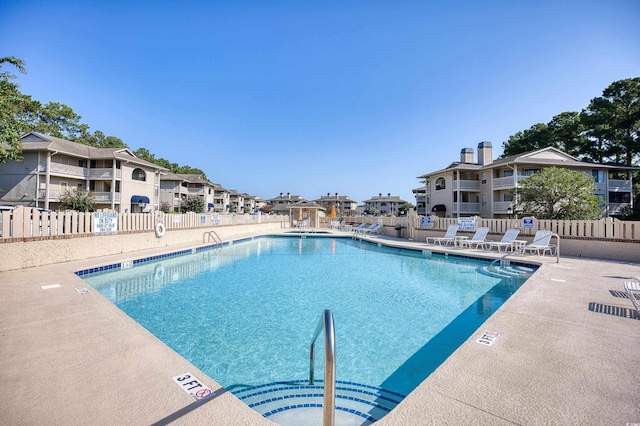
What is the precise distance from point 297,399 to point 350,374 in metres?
0.92

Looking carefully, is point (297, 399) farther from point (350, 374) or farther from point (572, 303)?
point (572, 303)

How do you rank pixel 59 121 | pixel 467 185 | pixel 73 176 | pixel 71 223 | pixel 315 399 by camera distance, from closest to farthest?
1. pixel 315 399
2. pixel 71 223
3. pixel 73 176
4. pixel 467 185
5. pixel 59 121

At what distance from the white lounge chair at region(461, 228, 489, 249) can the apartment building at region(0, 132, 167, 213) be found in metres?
27.2

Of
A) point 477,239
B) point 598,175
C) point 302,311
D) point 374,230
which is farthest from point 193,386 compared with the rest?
point 598,175

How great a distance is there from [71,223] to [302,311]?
8343 millimetres

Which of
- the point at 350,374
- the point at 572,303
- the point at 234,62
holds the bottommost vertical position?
the point at 350,374

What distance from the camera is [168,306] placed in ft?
20.5

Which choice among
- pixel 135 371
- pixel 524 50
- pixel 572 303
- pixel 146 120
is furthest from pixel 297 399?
pixel 146 120

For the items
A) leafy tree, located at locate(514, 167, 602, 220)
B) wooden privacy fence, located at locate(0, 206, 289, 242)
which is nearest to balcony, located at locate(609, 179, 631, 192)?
leafy tree, located at locate(514, 167, 602, 220)

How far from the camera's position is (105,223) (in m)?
10.4

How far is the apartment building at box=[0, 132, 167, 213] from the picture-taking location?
22.4m

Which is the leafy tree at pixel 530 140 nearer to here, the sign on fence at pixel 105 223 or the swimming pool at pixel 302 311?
the swimming pool at pixel 302 311

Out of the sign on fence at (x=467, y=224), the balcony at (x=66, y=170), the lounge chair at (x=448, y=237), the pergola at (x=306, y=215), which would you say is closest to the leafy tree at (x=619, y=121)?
the sign on fence at (x=467, y=224)

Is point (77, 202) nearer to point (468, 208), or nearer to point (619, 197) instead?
point (468, 208)
